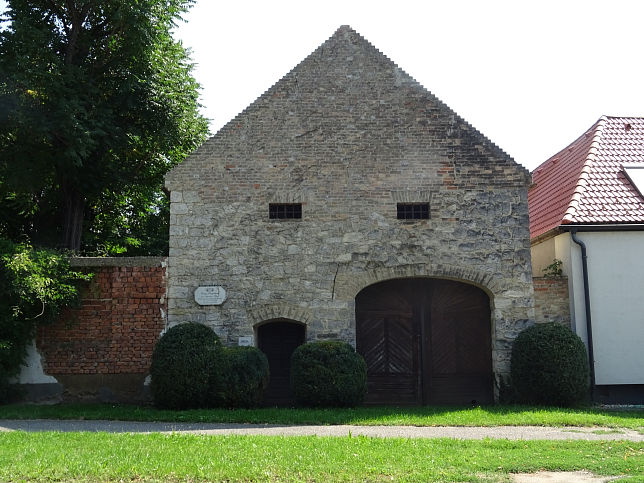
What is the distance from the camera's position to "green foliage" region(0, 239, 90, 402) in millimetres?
13031

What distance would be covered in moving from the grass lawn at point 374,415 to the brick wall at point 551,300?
235 centimetres

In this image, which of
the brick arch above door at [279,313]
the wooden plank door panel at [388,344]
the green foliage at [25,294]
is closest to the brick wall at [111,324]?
the green foliage at [25,294]

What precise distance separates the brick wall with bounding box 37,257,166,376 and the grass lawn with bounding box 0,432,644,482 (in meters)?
4.51

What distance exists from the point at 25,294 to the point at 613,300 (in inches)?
487

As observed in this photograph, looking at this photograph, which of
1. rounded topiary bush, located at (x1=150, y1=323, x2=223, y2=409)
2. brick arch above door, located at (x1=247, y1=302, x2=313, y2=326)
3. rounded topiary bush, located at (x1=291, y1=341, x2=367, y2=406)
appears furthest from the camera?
brick arch above door, located at (x1=247, y1=302, x2=313, y2=326)

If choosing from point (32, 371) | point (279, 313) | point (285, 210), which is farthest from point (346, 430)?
point (32, 371)

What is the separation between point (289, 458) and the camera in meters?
7.98

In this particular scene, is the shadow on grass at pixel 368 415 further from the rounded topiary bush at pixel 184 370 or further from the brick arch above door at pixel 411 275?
the brick arch above door at pixel 411 275

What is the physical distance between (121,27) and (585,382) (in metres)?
13.4

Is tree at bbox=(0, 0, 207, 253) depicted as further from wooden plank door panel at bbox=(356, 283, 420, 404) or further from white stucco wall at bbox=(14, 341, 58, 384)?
wooden plank door panel at bbox=(356, 283, 420, 404)

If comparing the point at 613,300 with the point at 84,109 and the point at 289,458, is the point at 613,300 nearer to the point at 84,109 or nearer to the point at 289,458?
the point at 289,458

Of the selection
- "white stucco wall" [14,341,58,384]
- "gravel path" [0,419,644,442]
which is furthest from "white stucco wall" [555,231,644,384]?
"white stucco wall" [14,341,58,384]

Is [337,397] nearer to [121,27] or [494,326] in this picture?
[494,326]

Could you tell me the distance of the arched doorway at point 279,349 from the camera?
579 inches
